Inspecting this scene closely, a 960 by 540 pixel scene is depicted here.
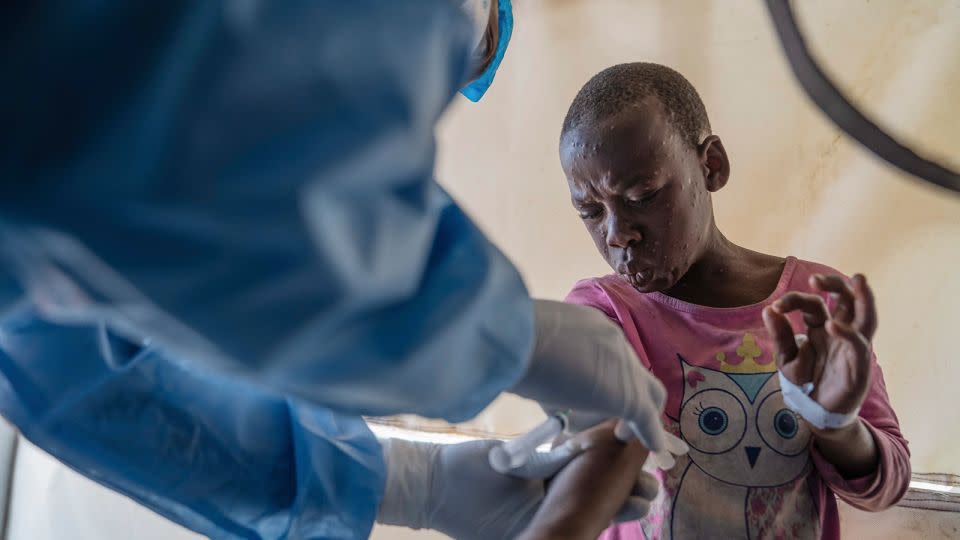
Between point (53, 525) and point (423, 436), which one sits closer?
point (423, 436)

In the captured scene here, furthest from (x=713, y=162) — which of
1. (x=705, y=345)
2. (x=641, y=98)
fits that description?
(x=705, y=345)

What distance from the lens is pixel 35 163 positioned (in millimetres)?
397

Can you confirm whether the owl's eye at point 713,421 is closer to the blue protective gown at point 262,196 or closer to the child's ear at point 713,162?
the child's ear at point 713,162

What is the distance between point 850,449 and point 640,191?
39 centimetres

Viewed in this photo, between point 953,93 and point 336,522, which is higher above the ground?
point 953,93

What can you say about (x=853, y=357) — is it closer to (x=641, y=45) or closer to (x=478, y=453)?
(x=478, y=453)

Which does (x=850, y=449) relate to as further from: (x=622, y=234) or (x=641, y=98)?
(x=641, y=98)

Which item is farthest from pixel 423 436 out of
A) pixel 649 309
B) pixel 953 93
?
pixel 953 93

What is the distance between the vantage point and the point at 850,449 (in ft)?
3.01

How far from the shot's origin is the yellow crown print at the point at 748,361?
1000mm

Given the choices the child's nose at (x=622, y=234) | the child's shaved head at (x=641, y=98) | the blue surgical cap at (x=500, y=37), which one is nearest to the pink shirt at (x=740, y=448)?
the child's nose at (x=622, y=234)

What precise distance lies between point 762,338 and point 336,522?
593 mm

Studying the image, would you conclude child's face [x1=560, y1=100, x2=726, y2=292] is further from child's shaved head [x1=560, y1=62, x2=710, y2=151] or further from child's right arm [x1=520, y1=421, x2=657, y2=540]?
child's right arm [x1=520, y1=421, x2=657, y2=540]

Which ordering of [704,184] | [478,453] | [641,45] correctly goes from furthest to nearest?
1. [641,45]
2. [704,184]
3. [478,453]
